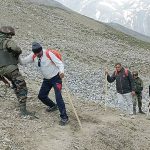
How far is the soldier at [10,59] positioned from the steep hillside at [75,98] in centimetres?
102

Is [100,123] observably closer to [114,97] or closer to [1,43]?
[1,43]

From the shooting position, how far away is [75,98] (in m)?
19.4

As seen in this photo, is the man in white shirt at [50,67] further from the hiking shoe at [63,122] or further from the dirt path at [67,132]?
the dirt path at [67,132]

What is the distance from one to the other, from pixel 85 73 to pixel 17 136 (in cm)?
A: 1879

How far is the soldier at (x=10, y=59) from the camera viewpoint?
41.4ft

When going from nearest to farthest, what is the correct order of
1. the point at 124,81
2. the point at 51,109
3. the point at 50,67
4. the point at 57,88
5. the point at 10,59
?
the point at 10,59 → the point at 50,67 → the point at 57,88 → the point at 51,109 → the point at 124,81

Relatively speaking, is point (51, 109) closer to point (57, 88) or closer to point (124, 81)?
point (57, 88)

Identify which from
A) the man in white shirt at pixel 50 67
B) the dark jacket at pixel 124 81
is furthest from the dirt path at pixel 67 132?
the dark jacket at pixel 124 81

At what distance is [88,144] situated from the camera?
12492 millimetres

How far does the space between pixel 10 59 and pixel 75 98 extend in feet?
22.9

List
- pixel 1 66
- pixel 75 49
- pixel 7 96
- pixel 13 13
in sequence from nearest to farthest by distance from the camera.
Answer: pixel 1 66 < pixel 7 96 < pixel 75 49 < pixel 13 13

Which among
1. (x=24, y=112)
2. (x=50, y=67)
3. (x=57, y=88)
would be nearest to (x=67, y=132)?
(x=57, y=88)

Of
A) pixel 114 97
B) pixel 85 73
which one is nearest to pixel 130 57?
pixel 85 73

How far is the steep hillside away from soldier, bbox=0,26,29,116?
40.1 inches
